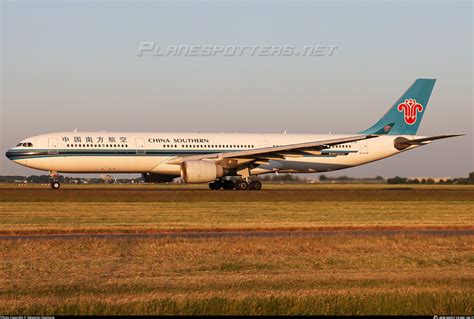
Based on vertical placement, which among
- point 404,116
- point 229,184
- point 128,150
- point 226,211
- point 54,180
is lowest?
point 226,211

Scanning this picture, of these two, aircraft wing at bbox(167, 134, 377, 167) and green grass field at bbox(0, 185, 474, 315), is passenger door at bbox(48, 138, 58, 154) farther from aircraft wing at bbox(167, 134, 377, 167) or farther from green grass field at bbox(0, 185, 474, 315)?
green grass field at bbox(0, 185, 474, 315)

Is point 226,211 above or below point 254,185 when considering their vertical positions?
below

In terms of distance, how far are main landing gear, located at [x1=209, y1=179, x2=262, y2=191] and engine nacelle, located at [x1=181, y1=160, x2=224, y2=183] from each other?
11.5 feet

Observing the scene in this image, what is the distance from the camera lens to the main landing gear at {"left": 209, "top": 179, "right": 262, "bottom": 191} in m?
51.4

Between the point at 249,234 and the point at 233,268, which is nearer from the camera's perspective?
the point at 233,268

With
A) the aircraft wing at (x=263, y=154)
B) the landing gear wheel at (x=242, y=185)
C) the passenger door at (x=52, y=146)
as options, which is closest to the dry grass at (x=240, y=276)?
the aircraft wing at (x=263, y=154)

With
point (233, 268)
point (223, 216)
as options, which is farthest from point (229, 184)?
point (233, 268)

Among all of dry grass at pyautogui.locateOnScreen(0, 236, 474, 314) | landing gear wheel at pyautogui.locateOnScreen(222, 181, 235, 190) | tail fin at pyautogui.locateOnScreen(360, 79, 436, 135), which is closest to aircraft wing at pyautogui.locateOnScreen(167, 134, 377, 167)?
landing gear wheel at pyautogui.locateOnScreen(222, 181, 235, 190)

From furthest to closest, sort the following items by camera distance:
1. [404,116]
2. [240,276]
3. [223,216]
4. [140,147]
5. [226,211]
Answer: [404,116] < [140,147] < [226,211] < [223,216] < [240,276]

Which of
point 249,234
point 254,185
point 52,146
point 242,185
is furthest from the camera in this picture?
point 254,185

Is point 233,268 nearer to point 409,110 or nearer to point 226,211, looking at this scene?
point 226,211

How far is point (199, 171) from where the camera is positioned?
47.4 metres

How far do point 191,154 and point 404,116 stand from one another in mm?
17887

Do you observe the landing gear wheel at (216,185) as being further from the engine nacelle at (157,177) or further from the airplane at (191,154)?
the engine nacelle at (157,177)
